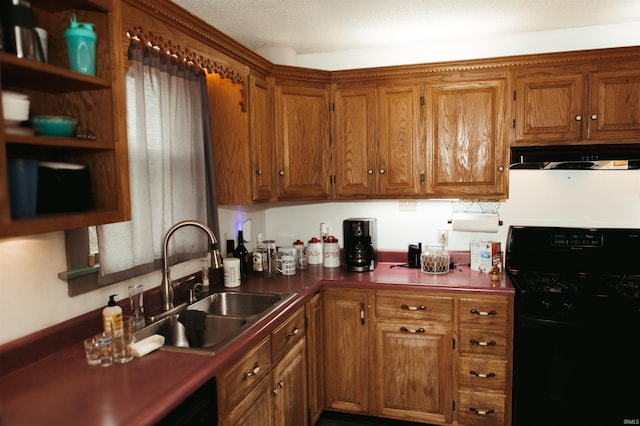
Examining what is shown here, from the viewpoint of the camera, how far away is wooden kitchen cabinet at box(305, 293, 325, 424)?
8.07ft

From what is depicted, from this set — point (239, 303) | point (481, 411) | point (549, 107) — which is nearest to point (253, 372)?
point (239, 303)

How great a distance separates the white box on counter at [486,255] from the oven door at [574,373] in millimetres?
496

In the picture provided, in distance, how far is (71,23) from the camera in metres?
1.37

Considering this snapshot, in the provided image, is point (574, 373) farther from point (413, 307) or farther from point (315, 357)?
point (315, 357)

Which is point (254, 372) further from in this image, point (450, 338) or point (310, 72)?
point (310, 72)

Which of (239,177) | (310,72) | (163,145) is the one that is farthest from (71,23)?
(310,72)

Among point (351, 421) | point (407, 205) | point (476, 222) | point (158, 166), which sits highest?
point (158, 166)

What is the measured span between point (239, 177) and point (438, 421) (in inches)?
73.7

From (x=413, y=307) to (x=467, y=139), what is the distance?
1.10 m

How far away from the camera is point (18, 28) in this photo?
1.20m

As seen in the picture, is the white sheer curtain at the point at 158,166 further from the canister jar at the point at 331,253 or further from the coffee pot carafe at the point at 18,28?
the canister jar at the point at 331,253

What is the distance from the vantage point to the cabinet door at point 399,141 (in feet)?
9.15

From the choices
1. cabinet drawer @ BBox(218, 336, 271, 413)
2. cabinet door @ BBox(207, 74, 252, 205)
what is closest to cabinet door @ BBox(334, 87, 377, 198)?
cabinet door @ BBox(207, 74, 252, 205)

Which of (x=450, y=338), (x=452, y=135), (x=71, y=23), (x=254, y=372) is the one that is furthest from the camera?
(x=452, y=135)
